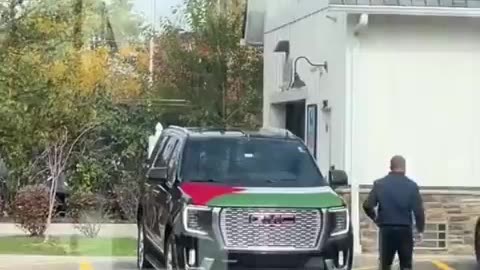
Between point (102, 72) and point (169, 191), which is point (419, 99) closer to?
point (169, 191)

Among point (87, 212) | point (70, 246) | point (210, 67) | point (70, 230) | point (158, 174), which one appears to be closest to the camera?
point (158, 174)

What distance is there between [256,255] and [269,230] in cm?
30

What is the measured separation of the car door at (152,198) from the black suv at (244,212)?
0.17 metres

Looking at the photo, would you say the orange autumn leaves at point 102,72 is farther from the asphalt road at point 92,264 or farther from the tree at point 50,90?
the asphalt road at point 92,264

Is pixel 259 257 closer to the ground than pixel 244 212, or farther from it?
closer to the ground

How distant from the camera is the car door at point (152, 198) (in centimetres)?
1316

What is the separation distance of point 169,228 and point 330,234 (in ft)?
5.67

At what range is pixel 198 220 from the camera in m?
11.6

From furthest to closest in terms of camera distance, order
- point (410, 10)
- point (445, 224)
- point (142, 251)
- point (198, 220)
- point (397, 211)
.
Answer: point (445, 224), point (410, 10), point (142, 251), point (198, 220), point (397, 211)

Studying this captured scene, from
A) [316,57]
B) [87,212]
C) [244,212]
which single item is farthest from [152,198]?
[87,212]

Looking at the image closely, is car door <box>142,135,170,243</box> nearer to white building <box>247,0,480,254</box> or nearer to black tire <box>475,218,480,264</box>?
white building <box>247,0,480,254</box>

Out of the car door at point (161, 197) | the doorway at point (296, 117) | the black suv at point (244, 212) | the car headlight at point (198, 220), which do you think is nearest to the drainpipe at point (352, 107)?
the doorway at point (296, 117)

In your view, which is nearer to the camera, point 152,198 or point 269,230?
point 269,230

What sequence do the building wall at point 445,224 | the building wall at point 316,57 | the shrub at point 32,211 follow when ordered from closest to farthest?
1. the building wall at point 445,224
2. the building wall at point 316,57
3. the shrub at point 32,211
